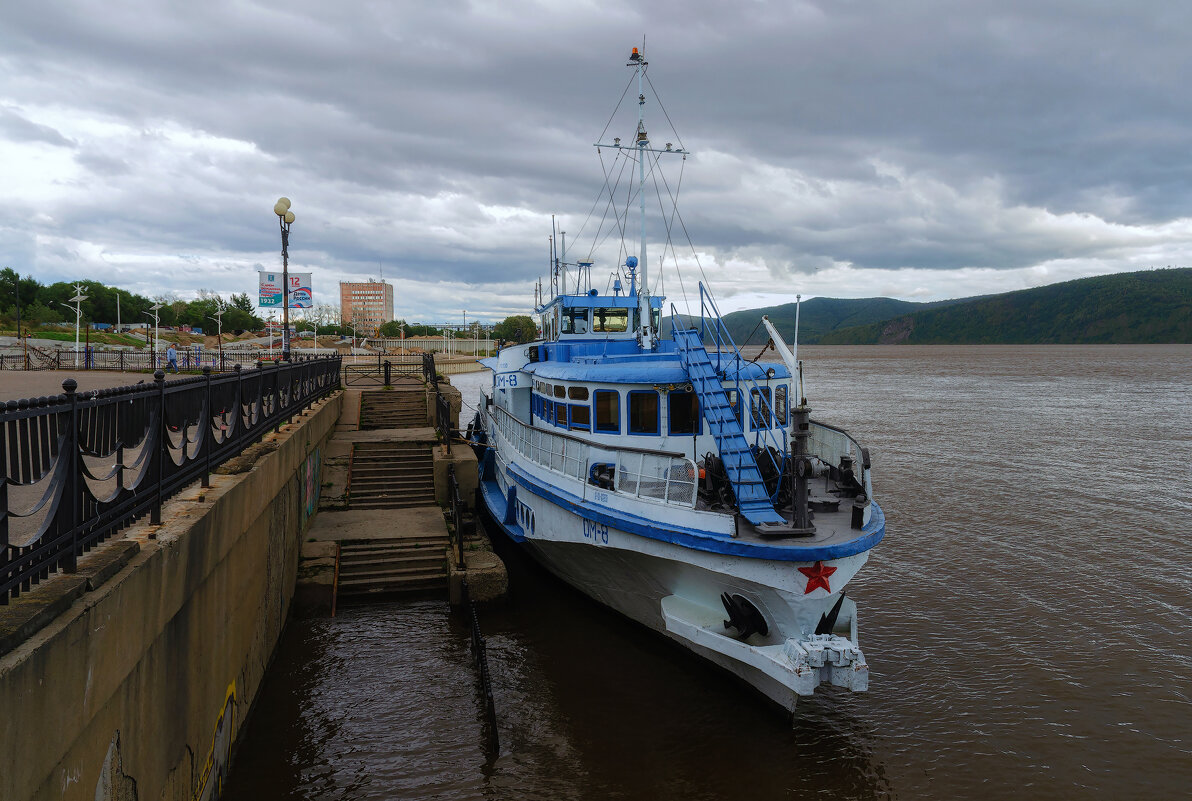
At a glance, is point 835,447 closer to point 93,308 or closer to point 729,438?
point 729,438

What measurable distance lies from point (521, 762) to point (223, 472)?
5461 millimetres

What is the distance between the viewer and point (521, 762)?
941 centimetres

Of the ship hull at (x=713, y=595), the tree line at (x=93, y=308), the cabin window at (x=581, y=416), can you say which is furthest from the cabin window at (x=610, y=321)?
the tree line at (x=93, y=308)

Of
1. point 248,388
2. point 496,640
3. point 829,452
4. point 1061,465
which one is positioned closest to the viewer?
point 248,388

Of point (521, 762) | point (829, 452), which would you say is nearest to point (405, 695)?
point (521, 762)

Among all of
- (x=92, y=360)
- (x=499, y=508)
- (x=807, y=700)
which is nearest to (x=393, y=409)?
(x=499, y=508)

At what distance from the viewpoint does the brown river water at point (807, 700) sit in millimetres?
Answer: 9172

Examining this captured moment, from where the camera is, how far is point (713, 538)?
9844 millimetres

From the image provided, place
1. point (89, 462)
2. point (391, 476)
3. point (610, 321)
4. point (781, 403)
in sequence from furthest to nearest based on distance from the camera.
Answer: point (391, 476) < point (610, 321) < point (781, 403) < point (89, 462)

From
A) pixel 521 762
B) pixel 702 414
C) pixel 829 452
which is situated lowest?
pixel 521 762

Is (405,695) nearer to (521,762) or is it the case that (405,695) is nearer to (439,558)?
(521,762)

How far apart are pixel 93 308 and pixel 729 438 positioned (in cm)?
9834

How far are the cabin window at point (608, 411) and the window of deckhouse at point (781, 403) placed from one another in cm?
359

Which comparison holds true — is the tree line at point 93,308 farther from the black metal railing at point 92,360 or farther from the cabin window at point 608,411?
the cabin window at point 608,411
